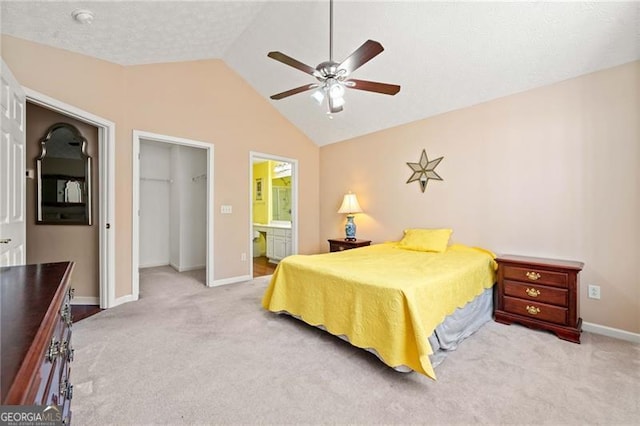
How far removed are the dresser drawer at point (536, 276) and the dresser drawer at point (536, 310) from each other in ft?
0.64

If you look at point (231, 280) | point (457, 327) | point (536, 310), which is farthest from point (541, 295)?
point (231, 280)

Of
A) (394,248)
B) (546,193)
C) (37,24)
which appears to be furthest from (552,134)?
(37,24)

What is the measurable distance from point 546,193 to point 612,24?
1.43 metres

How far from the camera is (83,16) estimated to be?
235cm

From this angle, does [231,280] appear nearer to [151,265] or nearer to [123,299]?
[123,299]

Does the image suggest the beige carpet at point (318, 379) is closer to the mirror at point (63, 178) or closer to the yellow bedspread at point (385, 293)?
the yellow bedspread at point (385, 293)

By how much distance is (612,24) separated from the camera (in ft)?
7.39

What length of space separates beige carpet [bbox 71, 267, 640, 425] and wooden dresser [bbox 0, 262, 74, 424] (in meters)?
0.67

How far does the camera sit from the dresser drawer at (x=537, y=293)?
2436 mm

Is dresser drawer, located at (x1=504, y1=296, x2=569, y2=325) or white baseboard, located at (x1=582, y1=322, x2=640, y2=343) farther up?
dresser drawer, located at (x1=504, y1=296, x2=569, y2=325)

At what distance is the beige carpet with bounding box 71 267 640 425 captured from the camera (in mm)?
1531

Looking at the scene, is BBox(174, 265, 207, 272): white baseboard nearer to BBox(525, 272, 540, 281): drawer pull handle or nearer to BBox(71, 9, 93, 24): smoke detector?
BBox(71, 9, 93, 24): smoke detector

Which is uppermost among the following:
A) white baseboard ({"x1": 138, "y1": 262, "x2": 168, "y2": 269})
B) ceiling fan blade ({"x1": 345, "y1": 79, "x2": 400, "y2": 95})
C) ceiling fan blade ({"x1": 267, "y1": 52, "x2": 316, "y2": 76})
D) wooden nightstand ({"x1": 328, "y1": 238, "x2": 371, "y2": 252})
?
ceiling fan blade ({"x1": 267, "y1": 52, "x2": 316, "y2": 76})

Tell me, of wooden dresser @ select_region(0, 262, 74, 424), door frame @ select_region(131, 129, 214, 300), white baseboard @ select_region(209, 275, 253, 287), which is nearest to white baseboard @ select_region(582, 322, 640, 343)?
wooden dresser @ select_region(0, 262, 74, 424)
